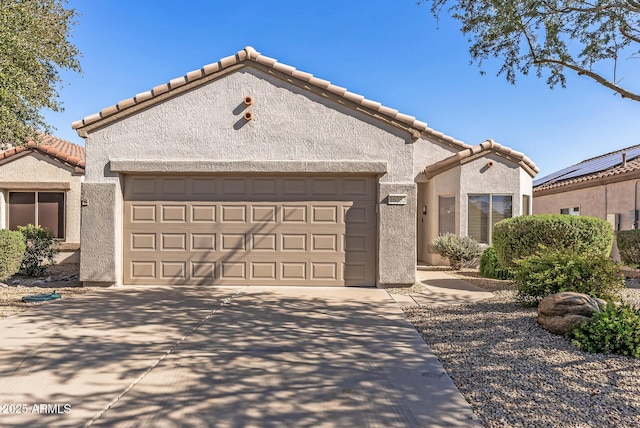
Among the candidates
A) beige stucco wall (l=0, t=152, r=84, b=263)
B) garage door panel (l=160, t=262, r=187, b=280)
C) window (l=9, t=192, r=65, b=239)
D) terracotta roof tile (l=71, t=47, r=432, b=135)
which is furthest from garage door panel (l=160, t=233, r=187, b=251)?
window (l=9, t=192, r=65, b=239)

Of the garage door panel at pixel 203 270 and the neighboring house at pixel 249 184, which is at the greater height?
the neighboring house at pixel 249 184

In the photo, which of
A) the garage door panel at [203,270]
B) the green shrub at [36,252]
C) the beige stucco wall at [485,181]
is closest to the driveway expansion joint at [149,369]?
the garage door panel at [203,270]

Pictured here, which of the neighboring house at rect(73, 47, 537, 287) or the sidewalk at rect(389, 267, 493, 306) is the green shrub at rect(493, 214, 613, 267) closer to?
the sidewalk at rect(389, 267, 493, 306)

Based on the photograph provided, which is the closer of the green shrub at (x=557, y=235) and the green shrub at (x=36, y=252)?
the green shrub at (x=557, y=235)

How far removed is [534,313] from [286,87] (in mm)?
6887

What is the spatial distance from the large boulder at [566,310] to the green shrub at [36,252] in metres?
12.1

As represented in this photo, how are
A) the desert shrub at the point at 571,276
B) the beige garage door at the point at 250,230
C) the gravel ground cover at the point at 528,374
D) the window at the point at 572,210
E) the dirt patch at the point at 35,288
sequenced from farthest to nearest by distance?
the window at the point at 572,210
the beige garage door at the point at 250,230
the dirt patch at the point at 35,288
the desert shrub at the point at 571,276
the gravel ground cover at the point at 528,374

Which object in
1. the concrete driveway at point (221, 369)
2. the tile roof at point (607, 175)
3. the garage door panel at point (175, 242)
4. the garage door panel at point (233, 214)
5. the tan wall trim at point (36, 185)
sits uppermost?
the tile roof at point (607, 175)

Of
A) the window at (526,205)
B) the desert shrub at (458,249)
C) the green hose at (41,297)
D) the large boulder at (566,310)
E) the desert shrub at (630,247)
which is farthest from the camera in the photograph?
the window at (526,205)

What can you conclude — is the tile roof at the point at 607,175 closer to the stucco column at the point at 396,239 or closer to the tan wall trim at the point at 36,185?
the stucco column at the point at 396,239

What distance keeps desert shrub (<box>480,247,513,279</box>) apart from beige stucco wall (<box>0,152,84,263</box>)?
1252cm

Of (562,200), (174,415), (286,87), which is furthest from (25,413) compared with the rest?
(562,200)

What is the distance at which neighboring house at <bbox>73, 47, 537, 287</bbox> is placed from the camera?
30.7 ft

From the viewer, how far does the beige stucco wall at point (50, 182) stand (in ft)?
42.8
